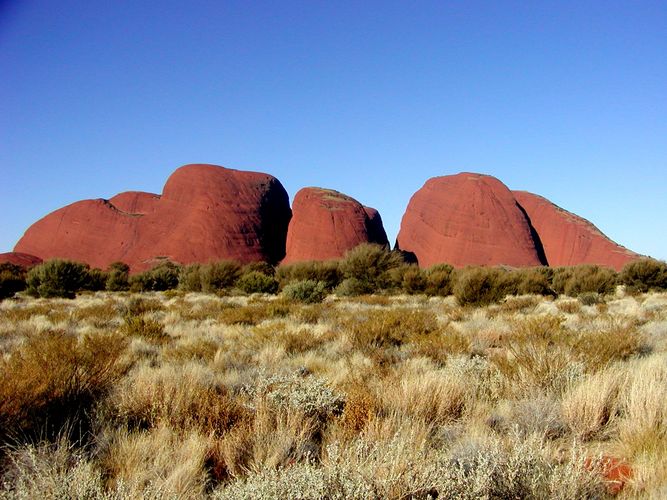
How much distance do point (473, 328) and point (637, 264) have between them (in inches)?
858

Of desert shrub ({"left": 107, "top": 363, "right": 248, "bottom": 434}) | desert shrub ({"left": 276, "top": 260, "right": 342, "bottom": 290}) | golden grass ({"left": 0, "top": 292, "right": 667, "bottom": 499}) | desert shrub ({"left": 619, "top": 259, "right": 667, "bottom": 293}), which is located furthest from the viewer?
desert shrub ({"left": 276, "top": 260, "right": 342, "bottom": 290})

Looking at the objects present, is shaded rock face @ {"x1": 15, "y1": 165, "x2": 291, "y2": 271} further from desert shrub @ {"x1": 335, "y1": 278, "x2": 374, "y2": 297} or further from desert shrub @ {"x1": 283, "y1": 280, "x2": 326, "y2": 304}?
desert shrub @ {"x1": 283, "y1": 280, "x2": 326, "y2": 304}

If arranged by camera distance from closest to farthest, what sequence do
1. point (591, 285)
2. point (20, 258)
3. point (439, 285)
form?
point (591, 285) → point (439, 285) → point (20, 258)

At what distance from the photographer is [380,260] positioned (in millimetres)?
27906

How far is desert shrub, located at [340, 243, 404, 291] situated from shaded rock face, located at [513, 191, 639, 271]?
92.5 ft

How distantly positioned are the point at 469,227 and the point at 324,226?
1544cm

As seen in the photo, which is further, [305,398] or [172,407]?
[305,398]

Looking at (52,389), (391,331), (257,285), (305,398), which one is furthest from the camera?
(257,285)

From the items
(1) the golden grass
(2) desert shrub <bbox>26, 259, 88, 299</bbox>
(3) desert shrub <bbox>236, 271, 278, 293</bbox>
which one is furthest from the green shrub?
(2) desert shrub <bbox>26, 259, 88, 299</bbox>

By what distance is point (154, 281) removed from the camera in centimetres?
3241

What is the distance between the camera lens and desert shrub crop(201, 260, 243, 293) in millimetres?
27894

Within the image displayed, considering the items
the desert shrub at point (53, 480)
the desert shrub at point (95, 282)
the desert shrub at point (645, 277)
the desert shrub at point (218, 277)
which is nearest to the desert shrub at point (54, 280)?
the desert shrub at point (95, 282)

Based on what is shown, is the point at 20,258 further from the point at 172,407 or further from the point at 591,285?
the point at 172,407

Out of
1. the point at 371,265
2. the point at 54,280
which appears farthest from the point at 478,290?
the point at 54,280
